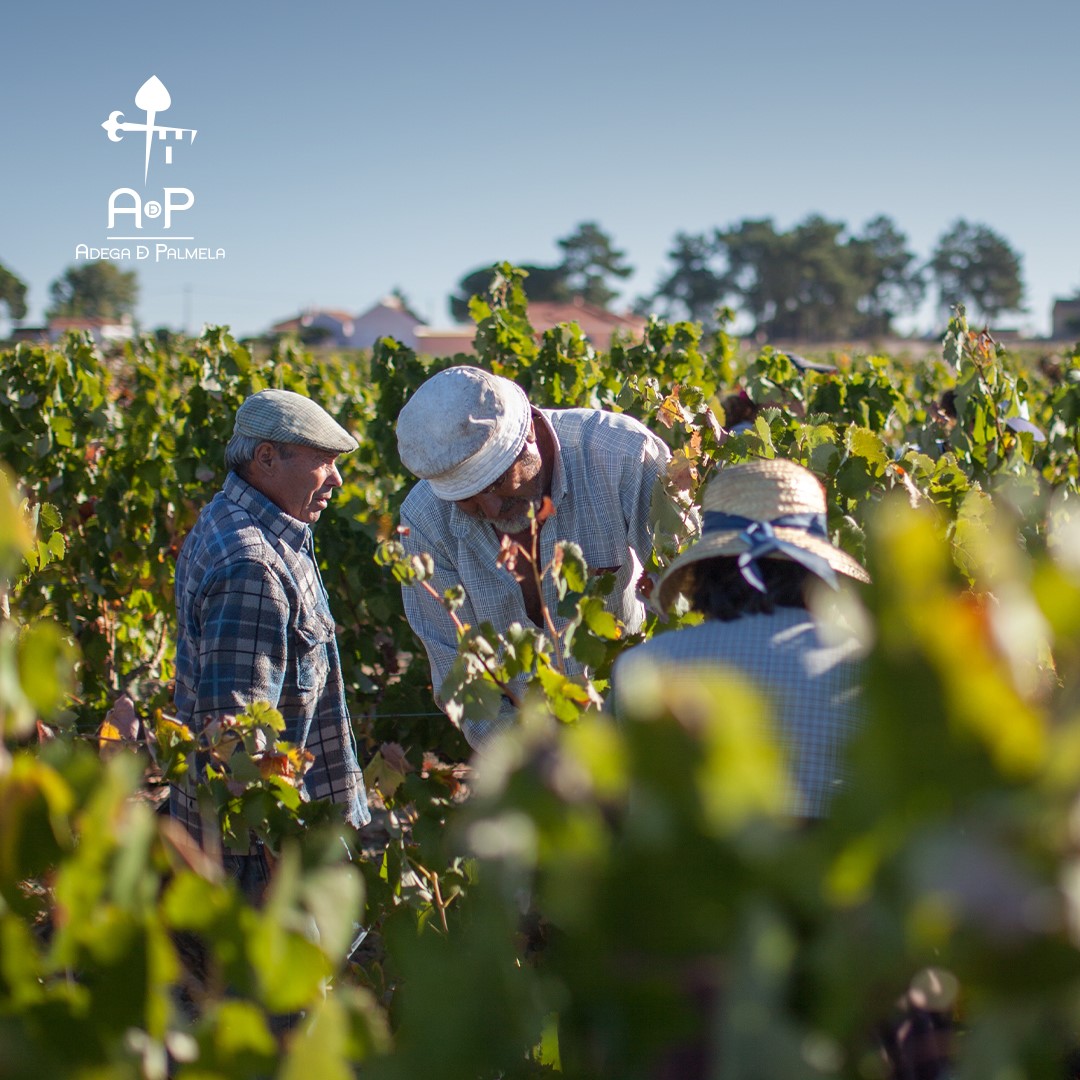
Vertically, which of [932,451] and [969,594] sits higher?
[932,451]

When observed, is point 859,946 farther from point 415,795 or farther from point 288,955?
point 415,795

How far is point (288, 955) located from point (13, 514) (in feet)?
1.22

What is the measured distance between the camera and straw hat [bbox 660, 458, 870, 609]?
4.88 feet

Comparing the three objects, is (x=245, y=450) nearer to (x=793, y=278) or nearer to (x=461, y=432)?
(x=461, y=432)

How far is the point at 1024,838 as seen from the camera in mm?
604

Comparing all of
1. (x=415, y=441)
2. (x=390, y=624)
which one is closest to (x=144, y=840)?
(x=415, y=441)

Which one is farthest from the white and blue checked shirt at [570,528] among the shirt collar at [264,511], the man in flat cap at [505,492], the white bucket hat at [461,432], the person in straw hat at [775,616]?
the person in straw hat at [775,616]

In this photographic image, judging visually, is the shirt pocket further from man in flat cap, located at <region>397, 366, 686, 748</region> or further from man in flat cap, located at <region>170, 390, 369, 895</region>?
man in flat cap, located at <region>397, 366, 686, 748</region>

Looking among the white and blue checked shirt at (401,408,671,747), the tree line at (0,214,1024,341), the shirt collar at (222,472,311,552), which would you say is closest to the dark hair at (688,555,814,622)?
the white and blue checked shirt at (401,408,671,747)

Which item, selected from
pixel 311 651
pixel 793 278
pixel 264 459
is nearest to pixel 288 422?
pixel 264 459

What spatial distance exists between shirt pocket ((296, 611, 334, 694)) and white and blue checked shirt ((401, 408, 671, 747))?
0.29 m

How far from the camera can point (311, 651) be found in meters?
2.92

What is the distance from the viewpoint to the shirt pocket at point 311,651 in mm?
2875

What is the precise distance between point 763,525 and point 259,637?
156 cm
